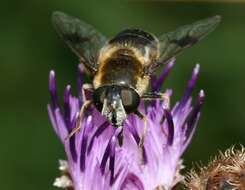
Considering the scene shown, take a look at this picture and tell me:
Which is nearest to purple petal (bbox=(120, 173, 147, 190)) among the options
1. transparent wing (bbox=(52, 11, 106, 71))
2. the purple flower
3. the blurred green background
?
the purple flower

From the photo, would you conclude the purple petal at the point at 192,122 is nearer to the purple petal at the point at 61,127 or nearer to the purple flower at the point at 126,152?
the purple flower at the point at 126,152

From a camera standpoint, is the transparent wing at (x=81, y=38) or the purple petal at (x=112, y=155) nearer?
the purple petal at (x=112, y=155)

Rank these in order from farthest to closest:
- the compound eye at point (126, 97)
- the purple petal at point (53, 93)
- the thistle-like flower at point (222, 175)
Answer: the purple petal at point (53, 93) < the compound eye at point (126, 97) < the thistle-like flower at point (222, 175)

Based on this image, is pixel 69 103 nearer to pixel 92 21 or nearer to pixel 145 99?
pixel 145 99

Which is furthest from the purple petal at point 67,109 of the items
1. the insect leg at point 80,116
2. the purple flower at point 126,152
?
the insect leg at point 80,116

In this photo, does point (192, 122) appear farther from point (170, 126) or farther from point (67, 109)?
point (67, 109)

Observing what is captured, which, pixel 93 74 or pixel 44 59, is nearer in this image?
pixel 93 74

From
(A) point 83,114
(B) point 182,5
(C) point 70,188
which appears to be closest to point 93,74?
(A) point 83,114
